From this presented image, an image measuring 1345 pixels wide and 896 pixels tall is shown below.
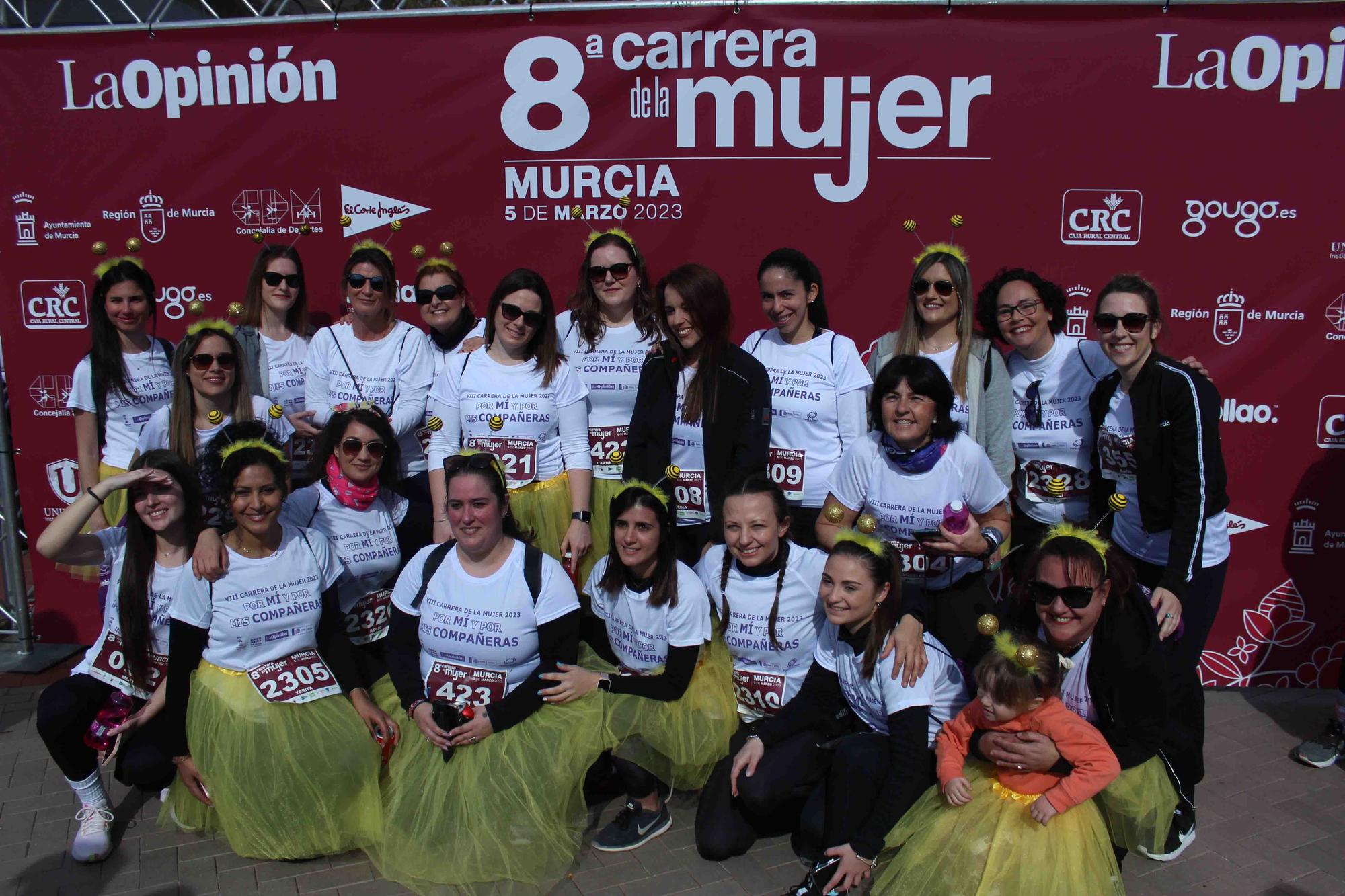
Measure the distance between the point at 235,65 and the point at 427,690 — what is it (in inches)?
141

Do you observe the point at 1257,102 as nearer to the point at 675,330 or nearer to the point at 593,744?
the point at 675,330

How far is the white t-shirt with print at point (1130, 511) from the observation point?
3697 millimetres

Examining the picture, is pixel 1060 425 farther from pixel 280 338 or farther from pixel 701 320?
pixel 280 338

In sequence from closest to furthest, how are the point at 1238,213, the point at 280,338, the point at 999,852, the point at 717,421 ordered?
the point at 999,852, the point at 717,421, the point at 280,338, the point at 1238,213

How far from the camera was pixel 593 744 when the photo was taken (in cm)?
351

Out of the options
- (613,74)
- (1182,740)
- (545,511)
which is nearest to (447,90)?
(613,74)

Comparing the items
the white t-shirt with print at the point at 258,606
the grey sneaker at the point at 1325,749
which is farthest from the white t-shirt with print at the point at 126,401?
the grey sneaker at the point at 1325,749

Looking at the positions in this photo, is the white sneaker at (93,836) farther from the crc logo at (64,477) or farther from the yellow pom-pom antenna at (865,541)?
the yellow pom-pom antenna at (865,541)

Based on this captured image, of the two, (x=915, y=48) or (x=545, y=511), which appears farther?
(x=915, y=48)

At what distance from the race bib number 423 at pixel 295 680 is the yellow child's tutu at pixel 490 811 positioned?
0.40m

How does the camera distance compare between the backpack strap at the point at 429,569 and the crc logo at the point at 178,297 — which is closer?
the backpack strap at the point at 429,569

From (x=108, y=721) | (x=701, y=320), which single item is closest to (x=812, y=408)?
(x=701, y=320)

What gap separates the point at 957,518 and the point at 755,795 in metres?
1.22

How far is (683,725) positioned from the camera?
3590mm
